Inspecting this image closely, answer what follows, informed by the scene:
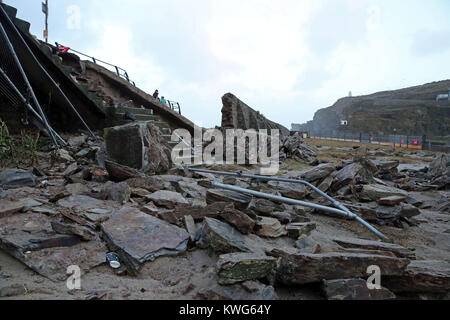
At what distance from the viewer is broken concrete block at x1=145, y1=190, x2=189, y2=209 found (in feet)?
9.16

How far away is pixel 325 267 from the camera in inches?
66.3

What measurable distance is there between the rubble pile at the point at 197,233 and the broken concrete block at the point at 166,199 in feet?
0.04

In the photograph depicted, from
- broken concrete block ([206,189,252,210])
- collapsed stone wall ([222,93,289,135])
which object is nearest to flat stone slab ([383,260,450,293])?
broken concrete block ([206,189,252,210])

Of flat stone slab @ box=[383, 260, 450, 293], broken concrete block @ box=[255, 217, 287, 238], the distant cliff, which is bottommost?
flat stone slab @ box=[383, 260, 450, 293]

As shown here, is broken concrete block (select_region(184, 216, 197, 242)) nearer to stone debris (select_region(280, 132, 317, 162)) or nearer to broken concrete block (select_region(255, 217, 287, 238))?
broken concrete block (select_region(255, 217, 287, 238))

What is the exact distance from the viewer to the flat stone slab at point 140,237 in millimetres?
1878

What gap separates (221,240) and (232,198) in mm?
791

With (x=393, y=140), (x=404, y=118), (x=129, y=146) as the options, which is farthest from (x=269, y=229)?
(x=404, y=118)

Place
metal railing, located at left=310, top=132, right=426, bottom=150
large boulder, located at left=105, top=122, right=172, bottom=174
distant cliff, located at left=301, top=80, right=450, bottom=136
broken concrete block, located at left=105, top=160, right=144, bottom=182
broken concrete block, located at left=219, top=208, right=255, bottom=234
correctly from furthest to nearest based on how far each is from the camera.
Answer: distant cliff, located at left=301, top=80, right=450, bottom=136 < metal railing, located at left=310, top=132, right=426, bottom=150 < large boulder, located at left=105, top=122, right=172, bottom=174 < broken concrete block, located at left=105, top=160, right=144, bottom=182 < broken concrete block, located at left=219, top=208, right=255, bottom=234

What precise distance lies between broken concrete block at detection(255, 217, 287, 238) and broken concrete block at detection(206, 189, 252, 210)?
243 millimetres

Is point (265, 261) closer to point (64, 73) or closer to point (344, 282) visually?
point (344, 282)

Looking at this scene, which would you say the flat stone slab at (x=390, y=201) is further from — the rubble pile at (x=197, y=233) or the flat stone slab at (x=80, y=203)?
the flat stone slab at (x=80, y=203)
